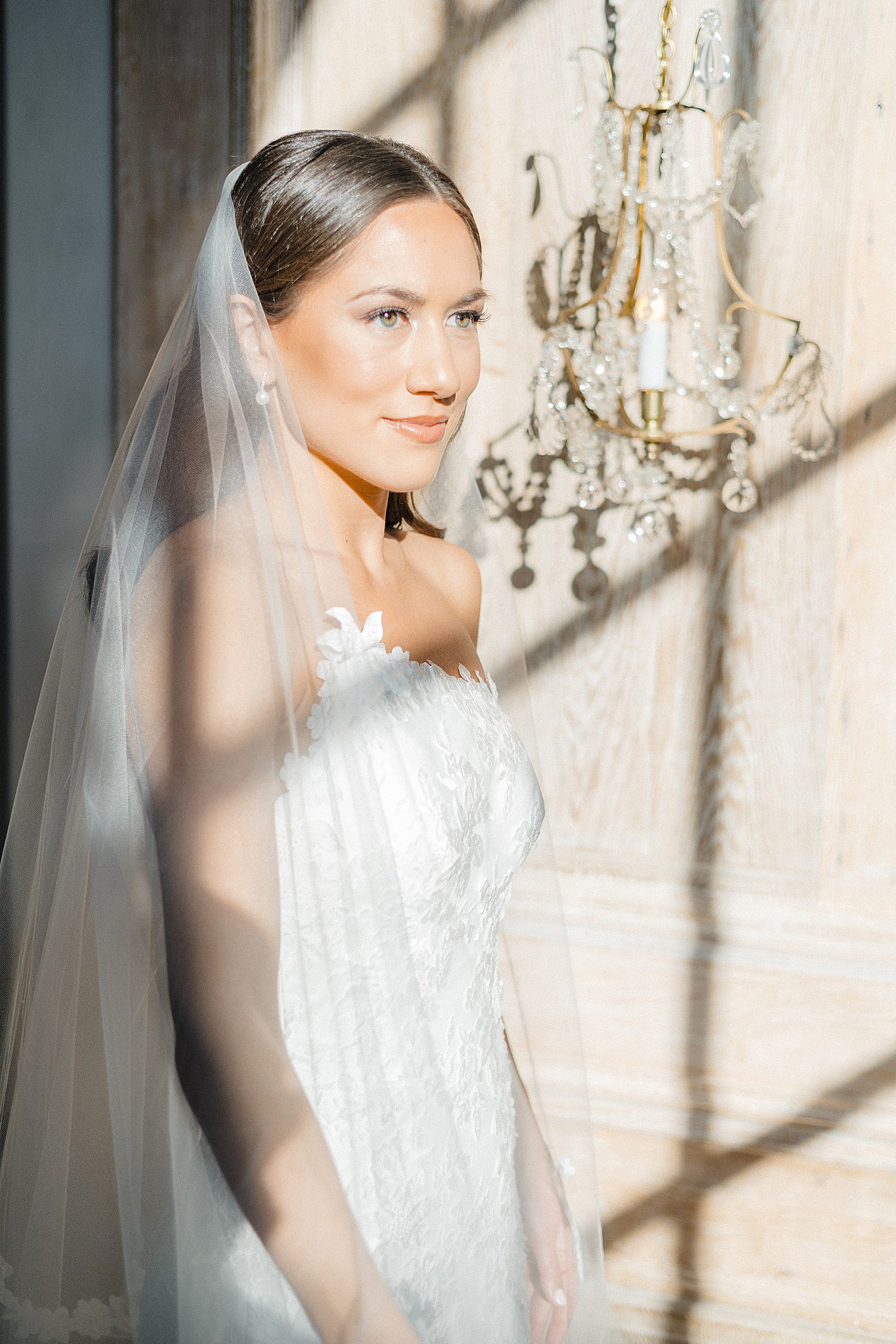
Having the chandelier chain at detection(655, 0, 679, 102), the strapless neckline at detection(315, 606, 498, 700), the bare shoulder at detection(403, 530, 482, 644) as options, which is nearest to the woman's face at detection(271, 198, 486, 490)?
the strapless neckline at detection(315, 606, 498, 700)

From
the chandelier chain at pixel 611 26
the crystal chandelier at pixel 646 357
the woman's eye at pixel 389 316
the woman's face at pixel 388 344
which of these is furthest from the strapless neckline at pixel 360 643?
the chandelier chain at pixel 611 26

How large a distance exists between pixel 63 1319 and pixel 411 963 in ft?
1.63

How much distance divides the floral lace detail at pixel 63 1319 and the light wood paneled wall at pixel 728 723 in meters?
0.98

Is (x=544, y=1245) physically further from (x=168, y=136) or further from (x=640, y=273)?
(x=168, y=136)

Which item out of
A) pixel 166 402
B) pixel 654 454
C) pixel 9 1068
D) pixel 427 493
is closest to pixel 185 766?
pixel 166 402

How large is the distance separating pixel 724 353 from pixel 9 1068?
1.35m

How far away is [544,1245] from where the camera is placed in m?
1.23

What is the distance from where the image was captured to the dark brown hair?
40.6 inches

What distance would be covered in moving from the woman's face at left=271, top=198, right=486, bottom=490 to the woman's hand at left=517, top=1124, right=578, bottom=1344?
79 cm

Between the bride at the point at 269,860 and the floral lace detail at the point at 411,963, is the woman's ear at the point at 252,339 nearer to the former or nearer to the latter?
the bride at the point at 269,860

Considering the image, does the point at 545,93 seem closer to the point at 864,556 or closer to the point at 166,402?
the point at 864,556

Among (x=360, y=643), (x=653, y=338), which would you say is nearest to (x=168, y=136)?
(x=653, y=338)

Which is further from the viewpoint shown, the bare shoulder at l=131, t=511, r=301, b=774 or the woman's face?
the woman's face

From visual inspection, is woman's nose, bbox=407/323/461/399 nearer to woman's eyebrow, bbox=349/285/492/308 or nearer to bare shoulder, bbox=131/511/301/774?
woman's eyebrow, bbox=349/285/492/308
